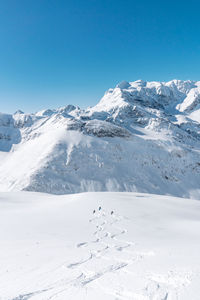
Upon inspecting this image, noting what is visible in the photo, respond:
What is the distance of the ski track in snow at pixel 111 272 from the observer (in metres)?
4.48

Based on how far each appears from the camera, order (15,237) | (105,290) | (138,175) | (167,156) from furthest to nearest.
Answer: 1. (167,156)
2. (138,175)
3. (15,237)
4. (105,290)

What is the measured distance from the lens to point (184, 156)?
85562mm

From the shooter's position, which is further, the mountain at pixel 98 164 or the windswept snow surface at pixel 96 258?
the mountain at pixel 98 164

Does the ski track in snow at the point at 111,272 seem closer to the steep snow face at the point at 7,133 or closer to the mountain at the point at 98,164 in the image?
the mountain at the point at 98,164

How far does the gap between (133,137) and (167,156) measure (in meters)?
17.4

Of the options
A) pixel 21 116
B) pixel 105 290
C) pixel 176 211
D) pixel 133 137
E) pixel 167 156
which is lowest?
pixel 176 211

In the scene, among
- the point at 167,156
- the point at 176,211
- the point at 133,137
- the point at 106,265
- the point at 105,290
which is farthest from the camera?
the point at 133,137

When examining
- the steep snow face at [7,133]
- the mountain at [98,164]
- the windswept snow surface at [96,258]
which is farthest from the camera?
the steep snow face at [7,133]

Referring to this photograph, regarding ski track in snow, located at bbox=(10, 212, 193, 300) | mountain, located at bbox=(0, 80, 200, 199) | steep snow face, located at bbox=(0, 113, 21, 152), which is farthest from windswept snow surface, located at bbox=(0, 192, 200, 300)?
steep snow face, located at bbox=(0, 113, 21, 152)

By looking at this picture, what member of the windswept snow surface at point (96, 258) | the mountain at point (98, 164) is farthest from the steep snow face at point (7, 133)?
the windswept snow surface at point (96, 258)

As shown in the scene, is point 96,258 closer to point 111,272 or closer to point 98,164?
point 111,272

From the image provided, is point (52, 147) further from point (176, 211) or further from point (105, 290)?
point (105, 290)

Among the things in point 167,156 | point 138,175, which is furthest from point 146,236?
point 167,156

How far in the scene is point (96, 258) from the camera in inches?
287
